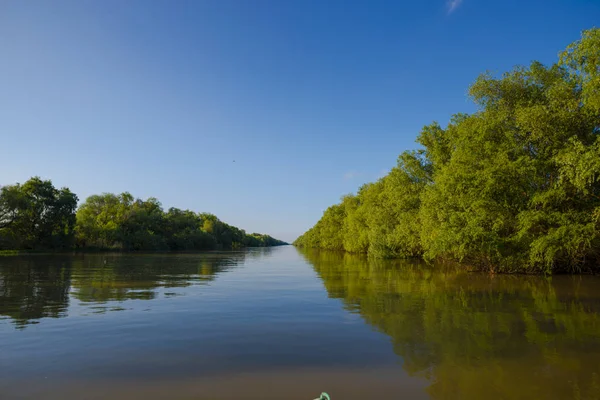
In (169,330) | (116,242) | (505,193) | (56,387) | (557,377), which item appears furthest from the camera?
(116,242)

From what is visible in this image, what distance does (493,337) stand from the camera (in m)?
9.82

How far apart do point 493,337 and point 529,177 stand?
63.1 ft

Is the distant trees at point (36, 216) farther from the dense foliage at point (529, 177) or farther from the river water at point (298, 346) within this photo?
the dense foliage at point (529, 177)

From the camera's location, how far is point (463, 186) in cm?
2677

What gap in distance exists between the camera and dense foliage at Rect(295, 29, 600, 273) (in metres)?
21.6

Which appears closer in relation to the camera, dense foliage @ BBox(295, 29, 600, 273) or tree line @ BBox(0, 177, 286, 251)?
dense foliage @ BBox(295, 29, 600, 273)

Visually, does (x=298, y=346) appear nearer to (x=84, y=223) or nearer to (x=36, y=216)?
(x=36, y=216)

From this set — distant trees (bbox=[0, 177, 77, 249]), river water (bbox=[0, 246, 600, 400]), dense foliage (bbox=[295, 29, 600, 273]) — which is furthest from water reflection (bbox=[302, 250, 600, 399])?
distant trees (bbox=[0, 177, 77, 249])

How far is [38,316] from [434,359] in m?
13.0

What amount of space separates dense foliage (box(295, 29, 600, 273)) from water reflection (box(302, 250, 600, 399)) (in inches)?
238

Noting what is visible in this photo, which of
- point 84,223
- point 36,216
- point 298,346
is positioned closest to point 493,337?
point 298,346

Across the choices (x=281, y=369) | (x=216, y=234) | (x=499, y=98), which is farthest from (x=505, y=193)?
(x=216, y=234)

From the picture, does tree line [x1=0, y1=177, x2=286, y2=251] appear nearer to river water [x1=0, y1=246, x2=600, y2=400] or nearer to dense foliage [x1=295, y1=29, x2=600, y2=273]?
river water [x1=0, y1=246, x2=600, y2=400]

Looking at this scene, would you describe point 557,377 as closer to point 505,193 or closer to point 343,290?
point 343,290
